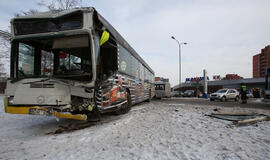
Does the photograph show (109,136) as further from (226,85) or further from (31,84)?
(226,85)

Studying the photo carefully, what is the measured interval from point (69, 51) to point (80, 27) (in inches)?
42.2

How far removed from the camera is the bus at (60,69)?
14.3 ft

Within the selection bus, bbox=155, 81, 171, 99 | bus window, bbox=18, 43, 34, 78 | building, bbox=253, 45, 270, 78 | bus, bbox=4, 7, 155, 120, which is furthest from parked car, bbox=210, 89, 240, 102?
building, bbox=253, 45, 270, 78

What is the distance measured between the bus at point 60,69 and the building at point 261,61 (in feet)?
378

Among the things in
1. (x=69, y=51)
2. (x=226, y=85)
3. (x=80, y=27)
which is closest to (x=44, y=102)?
(x=69, y=51)

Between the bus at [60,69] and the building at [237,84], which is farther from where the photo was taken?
the building at [237,84]

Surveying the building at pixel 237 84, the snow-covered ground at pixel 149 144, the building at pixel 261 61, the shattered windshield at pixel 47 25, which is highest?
the building at pixel 261 61

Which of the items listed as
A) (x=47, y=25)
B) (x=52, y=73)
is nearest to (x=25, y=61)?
(x=52, y=73)

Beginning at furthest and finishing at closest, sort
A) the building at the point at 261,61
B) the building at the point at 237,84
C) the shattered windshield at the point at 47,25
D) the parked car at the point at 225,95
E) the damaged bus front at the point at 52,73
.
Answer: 1. the building at the point at 261,61
2. the building at the point at 237,84
3. the parked car at the point at 225,95
4. the shattered windshield at the point at 47,25
5. the damaged bus front at the point at 52,73

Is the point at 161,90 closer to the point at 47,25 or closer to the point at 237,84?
the point at 47,25

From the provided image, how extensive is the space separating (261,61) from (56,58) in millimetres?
130311

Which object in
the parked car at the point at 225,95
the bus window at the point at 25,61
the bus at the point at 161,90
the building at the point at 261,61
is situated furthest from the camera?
the building at the point at 261,61

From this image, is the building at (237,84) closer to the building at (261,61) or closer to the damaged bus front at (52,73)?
the damaged bus front at (52,73)

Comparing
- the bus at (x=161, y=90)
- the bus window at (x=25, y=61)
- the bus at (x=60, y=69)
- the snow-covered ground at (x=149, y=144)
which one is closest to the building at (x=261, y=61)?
the bus at (x=161, y=90)
